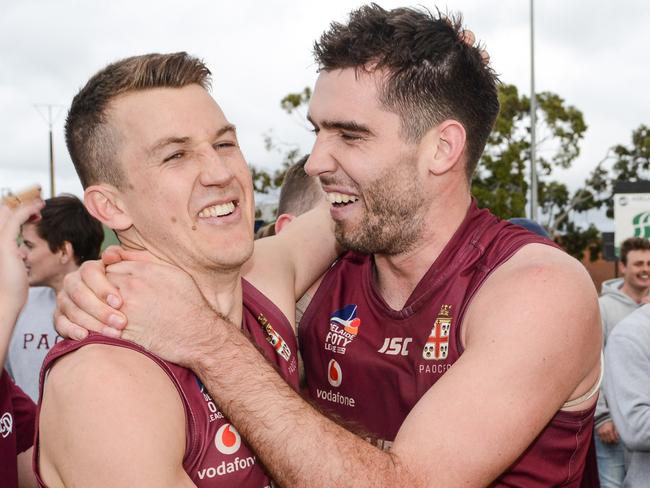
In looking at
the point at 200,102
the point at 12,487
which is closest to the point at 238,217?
the point at 200,102

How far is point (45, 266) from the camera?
5.84m

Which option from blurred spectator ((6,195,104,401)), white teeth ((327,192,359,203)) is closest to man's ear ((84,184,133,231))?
white teeth ((327,192,359,203))

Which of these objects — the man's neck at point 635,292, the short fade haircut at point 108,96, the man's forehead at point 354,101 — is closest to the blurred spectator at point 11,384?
the short fade haircut at point 108,96

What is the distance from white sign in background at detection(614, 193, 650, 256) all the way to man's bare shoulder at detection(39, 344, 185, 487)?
1609 centimetres

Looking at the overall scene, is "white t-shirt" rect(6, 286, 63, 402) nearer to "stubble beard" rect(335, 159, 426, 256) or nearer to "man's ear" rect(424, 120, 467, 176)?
"stubble beard" rect(335, 159, 426, 256)

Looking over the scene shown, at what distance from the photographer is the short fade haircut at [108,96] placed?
2.46 m

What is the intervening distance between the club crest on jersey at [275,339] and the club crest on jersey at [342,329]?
0.23m

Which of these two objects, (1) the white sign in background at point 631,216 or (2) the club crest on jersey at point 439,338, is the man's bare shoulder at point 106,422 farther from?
(1) the white sign in background at point 631,216

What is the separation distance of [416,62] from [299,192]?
1587 mm

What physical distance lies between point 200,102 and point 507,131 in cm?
2858

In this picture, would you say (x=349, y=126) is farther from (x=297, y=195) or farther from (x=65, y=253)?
(x=65, y=253)

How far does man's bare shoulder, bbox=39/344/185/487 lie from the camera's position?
1.94 m

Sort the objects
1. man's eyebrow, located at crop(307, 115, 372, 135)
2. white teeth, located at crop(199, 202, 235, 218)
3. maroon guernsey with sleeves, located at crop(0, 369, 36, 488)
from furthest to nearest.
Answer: maroon guernsey with sleeves, located at crop(0, 369, 36, 488), man's eyebrow, located at crop(307, 115, 372, 135), white teeth, located at crop(199, 202, 235, 218)

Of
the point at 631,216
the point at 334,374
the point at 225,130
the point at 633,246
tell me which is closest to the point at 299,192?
the point at 334,374
